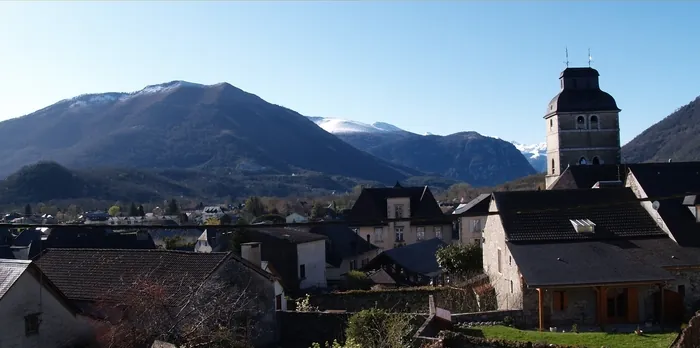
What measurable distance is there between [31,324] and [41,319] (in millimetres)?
366

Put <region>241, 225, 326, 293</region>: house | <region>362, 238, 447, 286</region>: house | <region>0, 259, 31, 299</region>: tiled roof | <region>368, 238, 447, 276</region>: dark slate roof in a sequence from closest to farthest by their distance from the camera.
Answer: <region>0, 259, 31, 299</region>: tiled roof → <region>362, 238, 447, 286</region>: house → <region>241, 225, 326, 293</region>: house → <region>368, 238, 447, 276</region>: dark slate roof

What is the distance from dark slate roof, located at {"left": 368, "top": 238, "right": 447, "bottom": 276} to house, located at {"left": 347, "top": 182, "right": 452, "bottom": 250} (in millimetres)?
11381

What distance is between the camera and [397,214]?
59.9 m

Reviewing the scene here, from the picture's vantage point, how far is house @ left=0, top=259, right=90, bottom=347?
21234 mm

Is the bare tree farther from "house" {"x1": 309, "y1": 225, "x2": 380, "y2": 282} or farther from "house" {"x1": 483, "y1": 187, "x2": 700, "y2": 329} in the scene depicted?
"house" {"x1": 309, "y1": 225, "x2": 380, "y2": 282}

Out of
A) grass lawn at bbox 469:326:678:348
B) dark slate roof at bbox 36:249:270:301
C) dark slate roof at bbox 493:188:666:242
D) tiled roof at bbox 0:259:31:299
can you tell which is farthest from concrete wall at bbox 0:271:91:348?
dark slate roof at bbox 493:188:666:242

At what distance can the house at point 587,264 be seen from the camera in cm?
2539

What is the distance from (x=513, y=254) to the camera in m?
27.2

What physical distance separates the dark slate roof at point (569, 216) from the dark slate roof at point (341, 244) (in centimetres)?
2106

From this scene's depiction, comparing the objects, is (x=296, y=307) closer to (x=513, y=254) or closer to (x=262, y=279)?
(x=262, y=279)

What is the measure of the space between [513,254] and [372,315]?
31.3 feet

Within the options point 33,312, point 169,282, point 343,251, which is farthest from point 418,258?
point 33,312

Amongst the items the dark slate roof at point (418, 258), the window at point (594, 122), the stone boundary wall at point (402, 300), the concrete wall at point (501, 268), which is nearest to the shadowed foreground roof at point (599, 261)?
the concrete wall at point (501, 268)

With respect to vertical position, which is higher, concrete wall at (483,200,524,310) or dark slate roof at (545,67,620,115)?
dark slate roof at (545,67,620,115)
